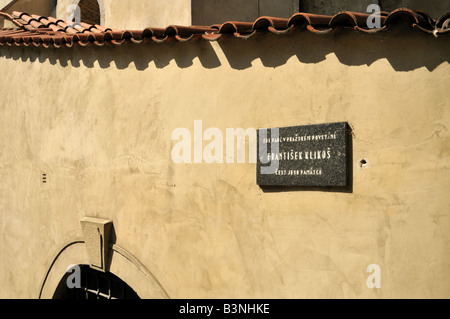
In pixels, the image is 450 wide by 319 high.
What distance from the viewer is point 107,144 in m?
4.65

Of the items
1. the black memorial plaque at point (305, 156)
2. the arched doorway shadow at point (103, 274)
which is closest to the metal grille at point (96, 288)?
the arched doorway shadow at point (103, 274)

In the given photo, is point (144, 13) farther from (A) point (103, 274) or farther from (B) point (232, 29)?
(A) point (103, 274)

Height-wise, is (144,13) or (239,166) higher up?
(144,13)

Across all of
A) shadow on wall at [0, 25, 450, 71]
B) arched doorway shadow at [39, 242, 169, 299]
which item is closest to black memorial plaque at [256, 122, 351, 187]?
shadow on wall at [0, 25, 450, 71]

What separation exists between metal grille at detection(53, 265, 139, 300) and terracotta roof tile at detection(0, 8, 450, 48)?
2449 mm

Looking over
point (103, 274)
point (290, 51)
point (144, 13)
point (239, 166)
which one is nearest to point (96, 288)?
point (103, 274)

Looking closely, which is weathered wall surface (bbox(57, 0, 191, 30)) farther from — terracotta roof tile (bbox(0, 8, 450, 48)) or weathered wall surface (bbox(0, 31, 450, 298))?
weathered wall surface (bbox(0, 31, 450, 298))

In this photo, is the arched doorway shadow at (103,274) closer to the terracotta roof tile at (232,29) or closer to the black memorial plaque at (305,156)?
the black memorial plaque at (305,156)

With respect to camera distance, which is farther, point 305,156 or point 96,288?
point 96,288

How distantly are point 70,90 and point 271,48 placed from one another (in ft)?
8.22

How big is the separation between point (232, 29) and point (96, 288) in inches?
129

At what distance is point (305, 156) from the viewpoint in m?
3.30

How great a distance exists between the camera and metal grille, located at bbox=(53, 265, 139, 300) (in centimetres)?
483

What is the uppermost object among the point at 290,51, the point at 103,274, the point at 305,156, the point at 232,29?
the point at 232,29
